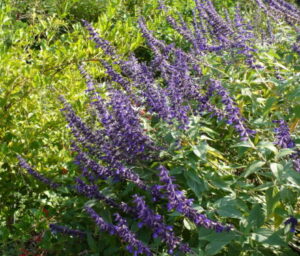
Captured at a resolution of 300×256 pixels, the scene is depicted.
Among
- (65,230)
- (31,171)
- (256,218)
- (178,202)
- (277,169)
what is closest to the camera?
(178,202)

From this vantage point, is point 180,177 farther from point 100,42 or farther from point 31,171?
point 100,42

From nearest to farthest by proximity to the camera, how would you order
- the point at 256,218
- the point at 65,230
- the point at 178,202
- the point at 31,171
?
1. the point at 178,202
2. the point at 256,218
3. the point at 65,230
4. the point at 31,171

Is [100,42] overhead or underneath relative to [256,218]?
overhead

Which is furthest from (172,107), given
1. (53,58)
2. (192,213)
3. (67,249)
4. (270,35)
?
(270,35)

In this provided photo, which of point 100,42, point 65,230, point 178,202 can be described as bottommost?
point 65,230

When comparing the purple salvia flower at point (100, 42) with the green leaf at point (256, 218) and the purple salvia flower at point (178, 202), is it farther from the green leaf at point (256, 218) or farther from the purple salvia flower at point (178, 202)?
the green leaf at point (256, 218)

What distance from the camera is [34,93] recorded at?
145 inches

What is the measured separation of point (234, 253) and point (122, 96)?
1.26m

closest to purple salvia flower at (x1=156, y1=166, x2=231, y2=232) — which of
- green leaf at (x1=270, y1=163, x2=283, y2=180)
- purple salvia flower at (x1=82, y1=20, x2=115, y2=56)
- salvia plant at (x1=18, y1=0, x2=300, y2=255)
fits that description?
salvia plant at (x1=18, y1=0, x2=300, y2=255)

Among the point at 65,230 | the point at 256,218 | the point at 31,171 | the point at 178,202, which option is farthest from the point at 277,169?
the point at 31,171

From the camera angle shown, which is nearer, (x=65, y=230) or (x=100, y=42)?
(x=65, y=230)

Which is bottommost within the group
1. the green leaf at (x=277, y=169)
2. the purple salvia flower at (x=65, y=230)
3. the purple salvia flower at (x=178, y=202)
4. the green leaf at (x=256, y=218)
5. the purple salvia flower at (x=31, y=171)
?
the purple salvia flower at (x=65, y=230)

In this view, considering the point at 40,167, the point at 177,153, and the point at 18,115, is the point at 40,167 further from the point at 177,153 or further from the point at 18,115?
the point at 177,153

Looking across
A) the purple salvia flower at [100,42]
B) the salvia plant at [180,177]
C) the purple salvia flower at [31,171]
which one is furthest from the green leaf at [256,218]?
the purple salvia flower at [100,42]
